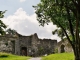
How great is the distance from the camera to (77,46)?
18.9m

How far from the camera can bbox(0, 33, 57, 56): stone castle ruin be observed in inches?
2148

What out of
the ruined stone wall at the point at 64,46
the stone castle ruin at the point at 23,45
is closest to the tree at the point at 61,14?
the ruined stone wall at the point at 64,46

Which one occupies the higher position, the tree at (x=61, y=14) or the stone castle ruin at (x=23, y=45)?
the tree at (x=61, y=14)

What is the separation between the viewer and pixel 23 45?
185 feet

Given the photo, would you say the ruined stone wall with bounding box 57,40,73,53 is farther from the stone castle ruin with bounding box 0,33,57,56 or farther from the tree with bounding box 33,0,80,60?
the tree with bounding box 33,0,80,60

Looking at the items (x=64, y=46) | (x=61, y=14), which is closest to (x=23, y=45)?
(x=64, y=46)

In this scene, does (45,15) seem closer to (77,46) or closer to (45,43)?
(77,46)

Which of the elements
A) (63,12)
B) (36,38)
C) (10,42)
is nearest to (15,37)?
(10,42)

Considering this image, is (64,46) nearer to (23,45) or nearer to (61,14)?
(23,45)

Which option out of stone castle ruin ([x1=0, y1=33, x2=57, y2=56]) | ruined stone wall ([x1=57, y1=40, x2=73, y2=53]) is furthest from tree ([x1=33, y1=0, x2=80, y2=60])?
stone castle ruin ([x1=0, y1=33, x2=57, y2=56])

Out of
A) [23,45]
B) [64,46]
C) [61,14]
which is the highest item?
[61,14]

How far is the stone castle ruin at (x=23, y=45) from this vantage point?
5456 centimetres

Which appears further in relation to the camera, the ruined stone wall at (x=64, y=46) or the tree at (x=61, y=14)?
the ruined stone wall at (x=64, y=46)

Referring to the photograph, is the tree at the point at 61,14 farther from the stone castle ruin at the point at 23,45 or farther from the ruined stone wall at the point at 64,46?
the stone castle ruin at the point at 23,45
